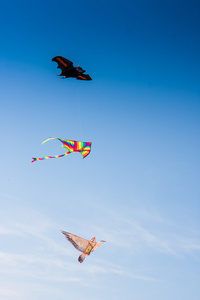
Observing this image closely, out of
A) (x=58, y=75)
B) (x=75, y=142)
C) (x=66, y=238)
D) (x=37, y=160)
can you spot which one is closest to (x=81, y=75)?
(x=58, y=75)

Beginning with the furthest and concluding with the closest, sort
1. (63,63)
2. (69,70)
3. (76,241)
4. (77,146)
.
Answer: (77,146) → (69,70) → (63,63) → (76,241)

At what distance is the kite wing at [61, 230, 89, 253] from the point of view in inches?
620

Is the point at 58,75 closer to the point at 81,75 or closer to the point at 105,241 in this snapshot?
the point at 81,75

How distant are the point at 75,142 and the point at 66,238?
543 centimetres

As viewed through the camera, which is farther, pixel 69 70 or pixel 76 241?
pixel 69 70

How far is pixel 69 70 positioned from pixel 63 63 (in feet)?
2.24

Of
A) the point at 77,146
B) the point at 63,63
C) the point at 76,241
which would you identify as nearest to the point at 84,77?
the point at 63,63

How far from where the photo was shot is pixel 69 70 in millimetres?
18188

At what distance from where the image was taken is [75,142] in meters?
18.4

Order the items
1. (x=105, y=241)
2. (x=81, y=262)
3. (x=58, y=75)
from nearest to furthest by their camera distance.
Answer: (x=81, y=262) → (x=105, y=241) → (x=58, y=75)

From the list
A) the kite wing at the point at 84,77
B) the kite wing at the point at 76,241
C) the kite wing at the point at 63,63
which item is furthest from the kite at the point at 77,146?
the kite wing at the point at 76,241

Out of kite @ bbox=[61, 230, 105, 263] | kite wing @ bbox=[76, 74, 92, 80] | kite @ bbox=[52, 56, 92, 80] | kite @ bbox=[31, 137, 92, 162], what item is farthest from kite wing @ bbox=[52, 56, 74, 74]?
kite @ bbox=[61, 230, 105, 263]

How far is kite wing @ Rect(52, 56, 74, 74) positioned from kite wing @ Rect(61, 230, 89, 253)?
29.0ft

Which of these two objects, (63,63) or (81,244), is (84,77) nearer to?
(63,63)
